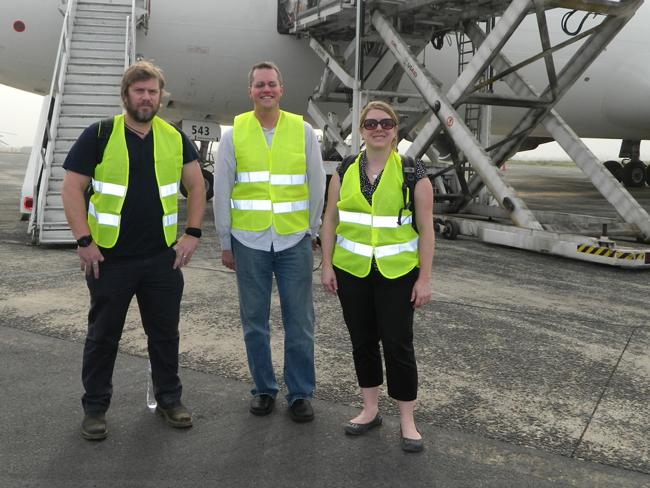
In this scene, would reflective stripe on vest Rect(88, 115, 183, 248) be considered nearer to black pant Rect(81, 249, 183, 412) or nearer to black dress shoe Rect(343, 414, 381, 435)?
black pant Rect(81, 249, 183, 412)

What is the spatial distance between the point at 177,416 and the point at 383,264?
52.4 inches

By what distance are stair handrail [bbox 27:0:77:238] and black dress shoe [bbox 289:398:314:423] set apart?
20.3ft

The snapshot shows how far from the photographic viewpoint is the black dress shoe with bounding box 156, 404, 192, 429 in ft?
11.1

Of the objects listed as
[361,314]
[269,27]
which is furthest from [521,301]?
[269,27]

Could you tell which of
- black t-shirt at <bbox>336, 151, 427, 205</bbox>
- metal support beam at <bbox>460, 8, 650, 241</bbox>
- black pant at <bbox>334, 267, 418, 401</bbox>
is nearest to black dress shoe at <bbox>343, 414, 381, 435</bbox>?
black pant at <bbox>334, 267, 418, 401</bbox>

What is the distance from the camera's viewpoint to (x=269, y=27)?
11.3 meters

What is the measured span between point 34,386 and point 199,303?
2.11m

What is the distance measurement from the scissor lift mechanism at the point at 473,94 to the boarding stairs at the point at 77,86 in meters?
2.86

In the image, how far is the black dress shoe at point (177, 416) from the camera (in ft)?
11.1

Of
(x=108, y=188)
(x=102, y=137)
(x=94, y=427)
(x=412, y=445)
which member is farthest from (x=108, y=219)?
(x=412, y=445)

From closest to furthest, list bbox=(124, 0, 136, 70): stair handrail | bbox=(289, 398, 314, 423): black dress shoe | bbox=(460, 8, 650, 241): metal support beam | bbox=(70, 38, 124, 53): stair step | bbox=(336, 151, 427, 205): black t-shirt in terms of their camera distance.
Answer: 1. bbox=(336, 151, 427, 205): black t-shirt
2. bbox=(289, 398, 314, 423): black dress shoe
3. bbox=(460, 8, 650, 241): metal support beam
4. bbox=(124, 0, 136, 70): stair handrail
5. bbox=(70, 38, 124, 53): stair step

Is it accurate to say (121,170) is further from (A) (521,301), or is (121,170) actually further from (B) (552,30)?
(B) (552,30)

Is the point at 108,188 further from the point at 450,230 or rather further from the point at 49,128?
the point at 450,230

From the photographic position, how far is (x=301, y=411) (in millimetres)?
3520
